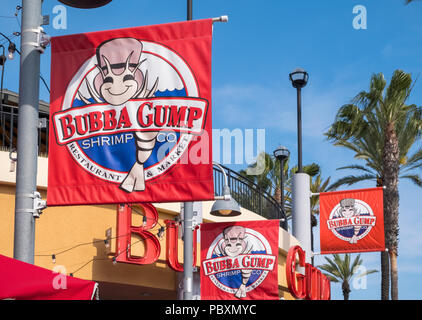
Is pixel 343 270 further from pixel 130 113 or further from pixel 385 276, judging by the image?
pixel 130 113

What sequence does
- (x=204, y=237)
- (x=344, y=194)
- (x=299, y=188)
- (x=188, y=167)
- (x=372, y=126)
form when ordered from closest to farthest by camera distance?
1. (x=188, y=167)
2. (x=204, y=237)
3. (x=344, y=194)
4. (x=299, y=188)
5. (x=372, y=126)

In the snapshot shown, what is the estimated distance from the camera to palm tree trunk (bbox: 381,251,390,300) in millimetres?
28359

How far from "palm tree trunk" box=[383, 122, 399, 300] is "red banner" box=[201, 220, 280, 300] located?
14215mm

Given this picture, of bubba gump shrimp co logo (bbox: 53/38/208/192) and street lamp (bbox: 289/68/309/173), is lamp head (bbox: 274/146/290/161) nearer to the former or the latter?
street lamp (bbox: 289/68/309/173)

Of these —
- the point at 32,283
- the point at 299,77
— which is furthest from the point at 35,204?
the point at 299,77

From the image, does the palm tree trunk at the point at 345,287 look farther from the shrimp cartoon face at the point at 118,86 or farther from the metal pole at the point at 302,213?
the shrimp cartoon face at the point at 118,86

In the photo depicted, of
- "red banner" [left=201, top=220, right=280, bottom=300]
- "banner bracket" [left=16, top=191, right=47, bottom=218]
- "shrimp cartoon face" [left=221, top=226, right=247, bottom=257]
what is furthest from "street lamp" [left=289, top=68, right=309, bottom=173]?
"banner bracket" [left=16, top=191, right=47, bottom=218]

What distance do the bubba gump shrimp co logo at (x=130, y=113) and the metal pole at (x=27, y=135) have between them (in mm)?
382

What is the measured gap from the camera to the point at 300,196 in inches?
891
